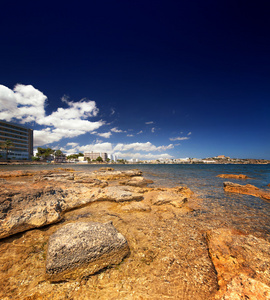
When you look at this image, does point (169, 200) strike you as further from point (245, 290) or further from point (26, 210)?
point (26, 210)

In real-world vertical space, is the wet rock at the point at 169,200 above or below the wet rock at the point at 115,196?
below

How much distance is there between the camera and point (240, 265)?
119 inches

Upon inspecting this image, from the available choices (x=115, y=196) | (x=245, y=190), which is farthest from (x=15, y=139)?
(x=245, y=190)

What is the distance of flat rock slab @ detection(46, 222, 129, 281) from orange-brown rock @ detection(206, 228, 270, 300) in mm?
2245

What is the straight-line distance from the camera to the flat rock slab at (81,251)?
2.77 m

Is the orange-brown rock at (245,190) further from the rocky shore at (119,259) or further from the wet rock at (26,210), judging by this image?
the wet rock at (26,210)

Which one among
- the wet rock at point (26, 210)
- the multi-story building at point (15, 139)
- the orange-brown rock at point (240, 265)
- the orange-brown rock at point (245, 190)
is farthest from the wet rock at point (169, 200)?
the multi-story building at point (15, 139)

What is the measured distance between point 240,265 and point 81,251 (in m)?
3.68

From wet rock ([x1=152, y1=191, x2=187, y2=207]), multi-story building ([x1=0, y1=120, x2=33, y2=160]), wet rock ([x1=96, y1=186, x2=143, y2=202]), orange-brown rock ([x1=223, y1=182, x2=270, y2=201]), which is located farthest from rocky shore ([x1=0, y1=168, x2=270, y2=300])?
multi-story building ([x1=0, y1=120, x2=33, y2=160])

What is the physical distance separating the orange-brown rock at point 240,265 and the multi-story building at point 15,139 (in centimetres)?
10602

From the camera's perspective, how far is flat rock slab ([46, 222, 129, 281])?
2766 mm

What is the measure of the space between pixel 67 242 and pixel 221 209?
7921 millimetres

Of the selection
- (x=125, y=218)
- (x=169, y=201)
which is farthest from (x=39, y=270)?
(x=169, y=201)

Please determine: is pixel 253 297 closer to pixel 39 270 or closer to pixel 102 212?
pixel 39 270
